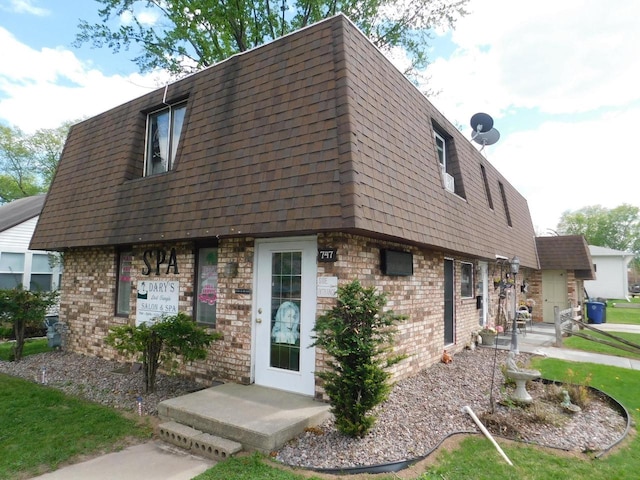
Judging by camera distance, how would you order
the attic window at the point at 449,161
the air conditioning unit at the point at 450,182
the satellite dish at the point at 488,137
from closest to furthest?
the air conditioning unit at the point at 450,182
the attic window at the point at 449,161
the satellite dish at the point at 488,137

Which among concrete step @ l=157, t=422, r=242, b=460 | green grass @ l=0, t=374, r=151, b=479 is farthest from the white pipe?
green grass @ l=0, t=374, r=151, b=479

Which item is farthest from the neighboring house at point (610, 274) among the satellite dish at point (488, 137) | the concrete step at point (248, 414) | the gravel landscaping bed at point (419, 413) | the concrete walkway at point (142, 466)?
the concrete walkway at point (142, 466)

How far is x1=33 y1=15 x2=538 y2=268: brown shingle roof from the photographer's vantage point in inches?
198

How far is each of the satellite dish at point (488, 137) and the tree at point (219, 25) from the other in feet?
19.2

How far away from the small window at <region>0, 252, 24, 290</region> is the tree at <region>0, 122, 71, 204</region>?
15.4 meters

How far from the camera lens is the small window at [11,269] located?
541 inches

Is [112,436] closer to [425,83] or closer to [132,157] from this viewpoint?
[132,157]

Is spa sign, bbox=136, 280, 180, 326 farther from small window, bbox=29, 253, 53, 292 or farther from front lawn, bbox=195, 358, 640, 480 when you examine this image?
small window, bbox=29, 253, 53, 292

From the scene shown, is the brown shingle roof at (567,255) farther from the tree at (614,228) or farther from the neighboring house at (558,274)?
the tree at (614,228)

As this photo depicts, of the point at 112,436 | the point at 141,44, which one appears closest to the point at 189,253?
the point at 112,436

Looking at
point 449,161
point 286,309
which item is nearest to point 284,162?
point 286,309

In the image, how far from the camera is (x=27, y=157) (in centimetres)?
2812

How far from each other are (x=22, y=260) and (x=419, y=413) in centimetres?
1569

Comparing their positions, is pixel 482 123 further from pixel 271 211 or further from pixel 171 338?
pixel 171 338
